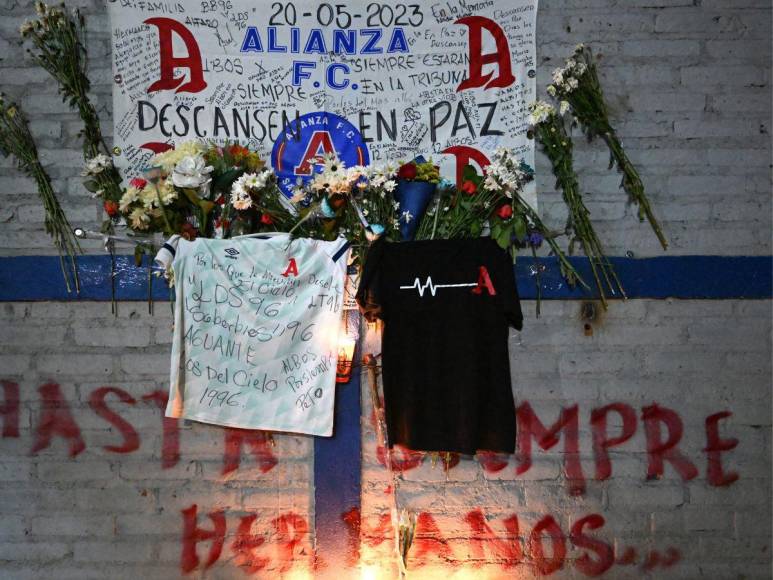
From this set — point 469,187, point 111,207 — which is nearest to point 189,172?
point 111,207

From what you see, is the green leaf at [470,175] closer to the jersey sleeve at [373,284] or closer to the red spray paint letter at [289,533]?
the jersey sleeve at [373,284]

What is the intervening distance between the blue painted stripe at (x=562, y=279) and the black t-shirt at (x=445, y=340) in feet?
1.23

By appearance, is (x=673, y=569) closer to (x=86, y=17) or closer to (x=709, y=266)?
(x=709, y=266)

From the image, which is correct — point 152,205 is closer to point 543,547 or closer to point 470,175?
point 470,175

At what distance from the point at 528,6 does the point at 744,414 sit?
2627 millimetres

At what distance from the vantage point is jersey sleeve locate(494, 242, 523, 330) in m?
3.52

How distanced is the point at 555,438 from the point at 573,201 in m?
1.34

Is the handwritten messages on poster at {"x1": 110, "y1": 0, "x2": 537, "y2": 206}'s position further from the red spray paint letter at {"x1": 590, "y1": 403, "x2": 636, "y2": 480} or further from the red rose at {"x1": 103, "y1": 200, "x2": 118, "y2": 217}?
the red spray paint letter at {"x1": 590, "y1": 403, "x2": 636, "y2": 480}

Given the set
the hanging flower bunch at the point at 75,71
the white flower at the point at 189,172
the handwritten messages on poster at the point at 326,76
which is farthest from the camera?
the handwritten messages on poster at the point at 326,76

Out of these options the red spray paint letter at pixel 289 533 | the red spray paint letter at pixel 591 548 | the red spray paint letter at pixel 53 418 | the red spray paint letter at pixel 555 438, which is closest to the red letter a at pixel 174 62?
the red spray paint letter at pixel 53 418

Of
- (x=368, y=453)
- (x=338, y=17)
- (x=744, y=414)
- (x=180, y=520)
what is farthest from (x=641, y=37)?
(x=180, y=520)

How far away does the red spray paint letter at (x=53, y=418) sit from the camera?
3.87 meters

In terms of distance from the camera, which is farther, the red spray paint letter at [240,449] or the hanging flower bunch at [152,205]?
the red spray paint letter at [240,449]

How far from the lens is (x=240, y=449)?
385cm
